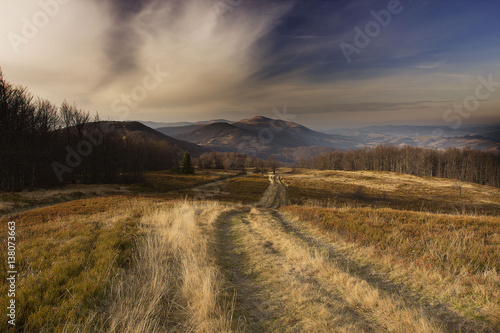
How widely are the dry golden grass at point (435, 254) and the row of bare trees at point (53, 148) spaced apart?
131ft

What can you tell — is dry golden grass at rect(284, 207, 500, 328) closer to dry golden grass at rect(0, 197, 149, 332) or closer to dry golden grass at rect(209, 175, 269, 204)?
dry golden grass at rect(0, 197, 149, 332)

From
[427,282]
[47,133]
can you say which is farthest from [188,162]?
[427,282]

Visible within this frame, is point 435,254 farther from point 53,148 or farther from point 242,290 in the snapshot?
point 53,148

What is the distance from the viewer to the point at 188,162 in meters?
85.4

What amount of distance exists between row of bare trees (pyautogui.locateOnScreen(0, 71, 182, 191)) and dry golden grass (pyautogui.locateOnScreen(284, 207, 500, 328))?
3998 centimetres

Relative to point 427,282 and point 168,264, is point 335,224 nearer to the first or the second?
point 427,282

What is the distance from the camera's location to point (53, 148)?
3531 centimetres

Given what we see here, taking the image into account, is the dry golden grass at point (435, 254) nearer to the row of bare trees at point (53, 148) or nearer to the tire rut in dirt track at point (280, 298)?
the tire rut in dirt track at point (280, 298)

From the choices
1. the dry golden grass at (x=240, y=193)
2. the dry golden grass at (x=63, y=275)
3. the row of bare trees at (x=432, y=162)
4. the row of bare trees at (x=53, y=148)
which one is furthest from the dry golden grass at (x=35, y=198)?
the row of bare trees at (x=432, y=162)

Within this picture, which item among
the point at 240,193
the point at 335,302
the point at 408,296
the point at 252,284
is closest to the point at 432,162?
the point at 240,193

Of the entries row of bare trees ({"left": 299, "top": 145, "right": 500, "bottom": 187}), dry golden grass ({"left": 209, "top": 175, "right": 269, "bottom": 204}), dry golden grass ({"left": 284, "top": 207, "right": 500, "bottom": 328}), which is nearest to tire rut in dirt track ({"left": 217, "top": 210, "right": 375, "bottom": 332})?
dry golden grass ({"left": 284, "top": 207, "right": 500, "bottom": 328})

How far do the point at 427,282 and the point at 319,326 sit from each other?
12.2 ft

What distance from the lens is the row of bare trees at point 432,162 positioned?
10225 cm

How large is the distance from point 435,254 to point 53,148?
50628 millimetres
